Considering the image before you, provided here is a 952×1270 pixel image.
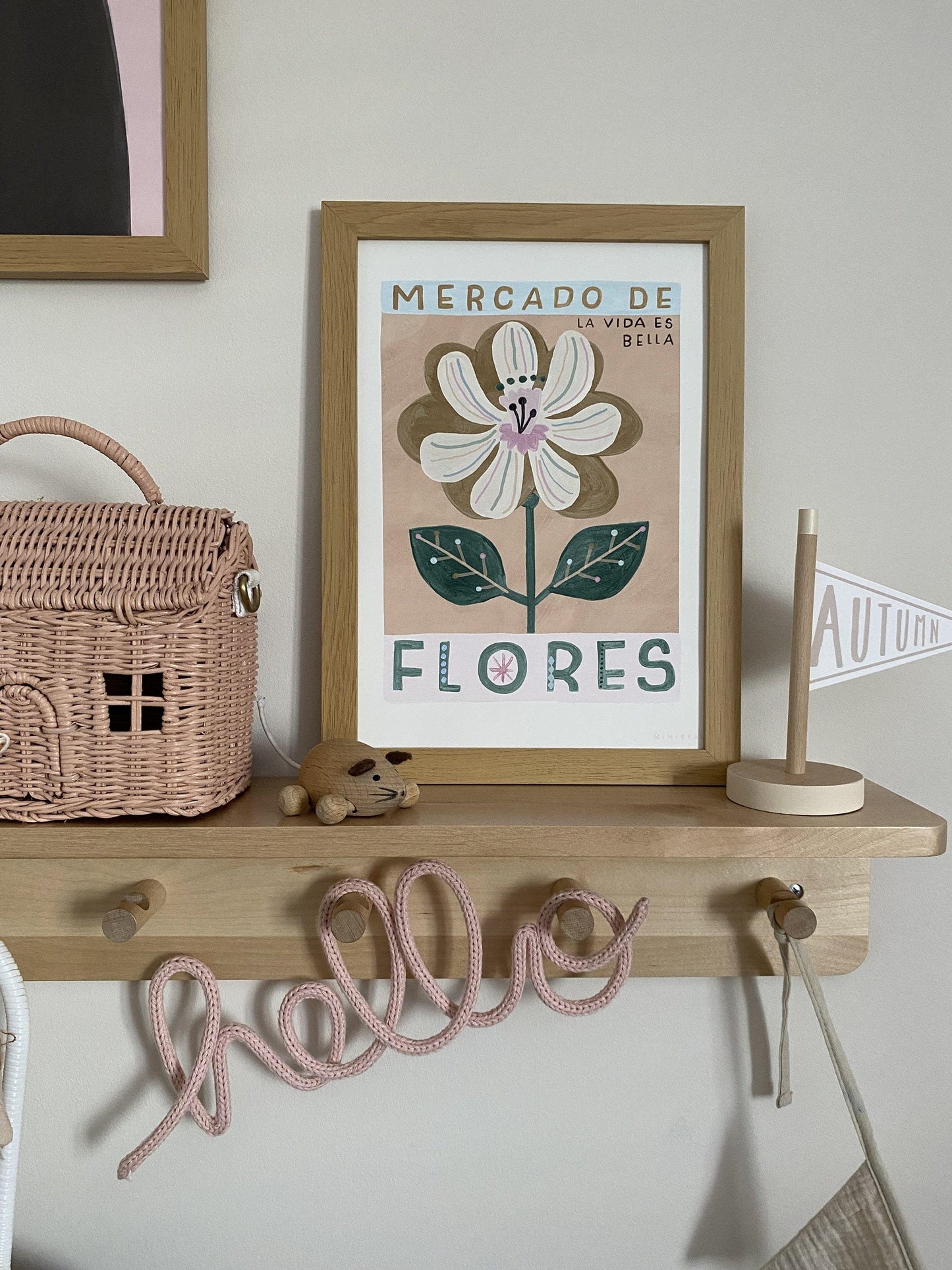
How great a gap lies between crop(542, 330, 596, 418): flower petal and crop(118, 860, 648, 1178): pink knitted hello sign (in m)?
0.40

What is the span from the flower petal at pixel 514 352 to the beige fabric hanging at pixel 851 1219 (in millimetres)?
493

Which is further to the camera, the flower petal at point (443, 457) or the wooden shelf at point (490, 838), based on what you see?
the flower petal at point (443, 457)

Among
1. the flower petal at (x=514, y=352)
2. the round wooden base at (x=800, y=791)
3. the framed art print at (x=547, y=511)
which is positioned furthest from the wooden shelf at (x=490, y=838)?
the flower petal at (x=514, y=352)

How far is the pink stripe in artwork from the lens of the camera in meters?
0.75

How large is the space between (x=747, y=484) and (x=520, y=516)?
0.67 feet

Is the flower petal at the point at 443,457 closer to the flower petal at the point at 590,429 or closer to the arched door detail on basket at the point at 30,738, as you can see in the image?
the flower petal at the point at 590,429

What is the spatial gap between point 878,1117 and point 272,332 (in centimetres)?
89

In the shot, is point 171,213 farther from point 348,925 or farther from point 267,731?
point 348,925

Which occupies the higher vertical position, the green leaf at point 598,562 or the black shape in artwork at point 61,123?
the black shape in artwork at point 61,123

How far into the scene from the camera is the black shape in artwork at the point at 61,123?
29.3 inches

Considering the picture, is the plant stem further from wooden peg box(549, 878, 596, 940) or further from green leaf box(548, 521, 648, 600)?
wooden peg box(549, 878, 596, 940)

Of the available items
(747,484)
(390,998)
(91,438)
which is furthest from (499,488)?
(390,998)

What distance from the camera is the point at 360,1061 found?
735mm

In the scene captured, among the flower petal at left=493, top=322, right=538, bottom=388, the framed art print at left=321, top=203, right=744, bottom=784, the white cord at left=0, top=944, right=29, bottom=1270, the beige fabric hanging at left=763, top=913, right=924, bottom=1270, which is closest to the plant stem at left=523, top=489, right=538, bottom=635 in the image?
the framed art print at left=321, top=203, right=744, bottom=784
